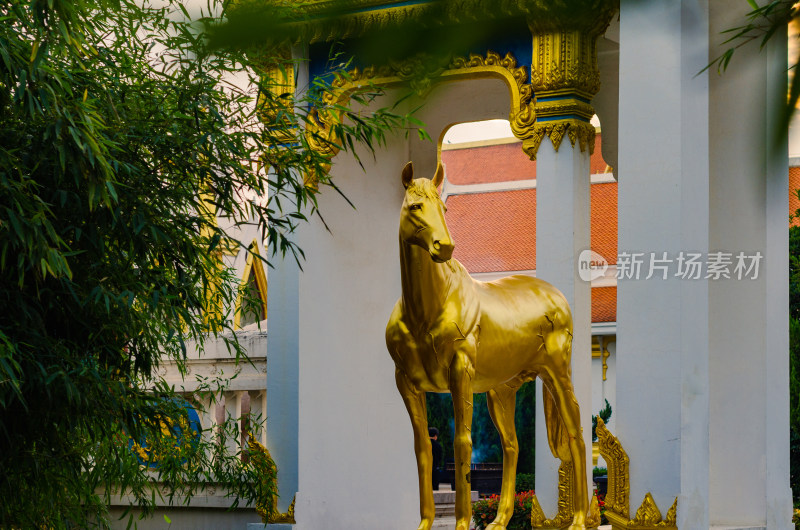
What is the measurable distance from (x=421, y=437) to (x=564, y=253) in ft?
6.56

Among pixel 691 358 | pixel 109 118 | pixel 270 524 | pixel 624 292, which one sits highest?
pixel 109 118

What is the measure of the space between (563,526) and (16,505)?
10.3 feet

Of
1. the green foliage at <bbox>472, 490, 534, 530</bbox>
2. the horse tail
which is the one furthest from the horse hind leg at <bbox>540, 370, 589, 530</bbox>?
the green foliage at <bbox>472, 490, 534, 530</bbox>

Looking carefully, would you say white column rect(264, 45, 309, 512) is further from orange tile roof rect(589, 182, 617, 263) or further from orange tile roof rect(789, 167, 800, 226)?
orange tile roof rect(589, 182, 617, 263)

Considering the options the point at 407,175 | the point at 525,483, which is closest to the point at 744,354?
the point at 407,175

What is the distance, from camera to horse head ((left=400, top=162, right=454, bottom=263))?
454cm

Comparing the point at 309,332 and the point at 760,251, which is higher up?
the point at 760,251

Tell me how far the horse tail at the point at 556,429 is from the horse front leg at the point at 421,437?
2.64ft

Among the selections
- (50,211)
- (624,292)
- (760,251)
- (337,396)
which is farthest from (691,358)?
(50,211)

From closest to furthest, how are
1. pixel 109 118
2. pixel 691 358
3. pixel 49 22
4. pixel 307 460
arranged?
pixel 49 22 → pixel 109 118 → pixel 691 358 → pixel 307 460

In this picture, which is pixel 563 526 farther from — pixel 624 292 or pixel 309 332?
pixel 309 332

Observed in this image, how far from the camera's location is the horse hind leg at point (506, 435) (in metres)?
5.46

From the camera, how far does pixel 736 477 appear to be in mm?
6664

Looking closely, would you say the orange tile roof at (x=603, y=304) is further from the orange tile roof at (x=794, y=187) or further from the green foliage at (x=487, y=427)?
the orange tile roof at (x=794, y=187)
